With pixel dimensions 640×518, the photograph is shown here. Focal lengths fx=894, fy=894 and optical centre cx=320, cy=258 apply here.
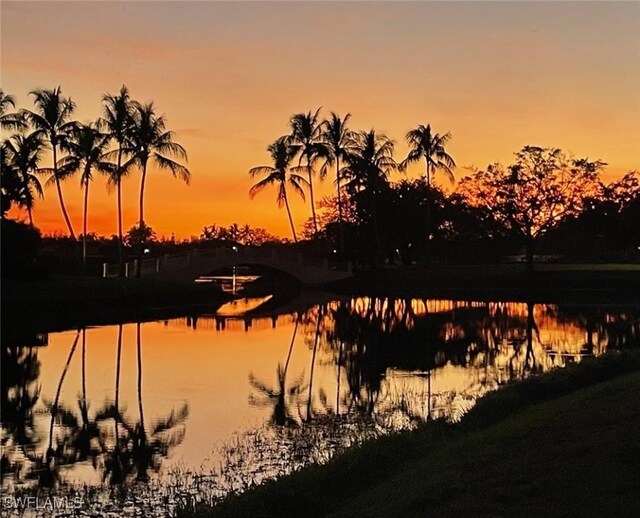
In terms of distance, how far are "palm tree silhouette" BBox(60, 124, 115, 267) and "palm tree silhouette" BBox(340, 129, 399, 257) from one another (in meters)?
21.4

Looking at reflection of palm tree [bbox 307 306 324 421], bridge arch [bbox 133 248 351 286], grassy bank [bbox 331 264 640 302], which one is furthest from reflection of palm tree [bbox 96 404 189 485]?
bridge arch [bbox 133 248 351 286]

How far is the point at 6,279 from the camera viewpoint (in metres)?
36.3

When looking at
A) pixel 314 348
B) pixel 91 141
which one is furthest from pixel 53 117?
pixel 314 348

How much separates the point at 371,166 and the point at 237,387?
51.8m

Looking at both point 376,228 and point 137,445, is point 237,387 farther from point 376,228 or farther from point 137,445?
point 376,228

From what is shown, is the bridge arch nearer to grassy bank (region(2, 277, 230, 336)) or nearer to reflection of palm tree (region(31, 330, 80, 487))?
grassy bank (region(2, 277, 230, 336))

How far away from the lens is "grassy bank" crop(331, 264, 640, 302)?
49.0 meters

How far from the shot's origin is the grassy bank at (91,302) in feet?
106

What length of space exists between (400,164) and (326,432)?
188 feet

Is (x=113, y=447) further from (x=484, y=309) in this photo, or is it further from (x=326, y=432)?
(x=484, y=309)

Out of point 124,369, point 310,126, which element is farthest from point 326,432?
point 310,126

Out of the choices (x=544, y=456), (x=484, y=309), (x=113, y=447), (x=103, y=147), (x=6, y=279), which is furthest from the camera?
(x=103, y=147)

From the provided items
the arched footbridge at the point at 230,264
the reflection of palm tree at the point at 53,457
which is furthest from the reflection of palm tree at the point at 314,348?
the arched footbridge at the point at 230,264

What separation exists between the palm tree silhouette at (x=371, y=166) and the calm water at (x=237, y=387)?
34.7 meters
